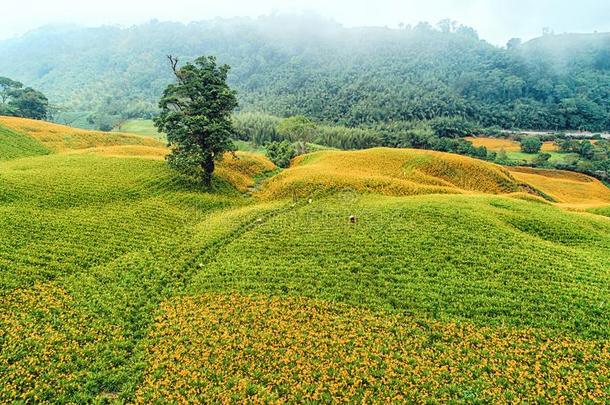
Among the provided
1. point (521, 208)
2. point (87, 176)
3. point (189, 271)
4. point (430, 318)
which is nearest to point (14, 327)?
point (189, 271)

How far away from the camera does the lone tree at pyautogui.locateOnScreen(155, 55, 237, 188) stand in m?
42.9

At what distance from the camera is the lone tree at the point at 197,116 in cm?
4288

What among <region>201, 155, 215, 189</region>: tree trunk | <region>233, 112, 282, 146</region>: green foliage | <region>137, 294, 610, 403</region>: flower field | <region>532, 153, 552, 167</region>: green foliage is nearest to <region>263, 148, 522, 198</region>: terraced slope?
<region>201, 155, 215, 189</region>: tree trunk

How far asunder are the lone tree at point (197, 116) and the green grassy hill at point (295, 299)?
27.1 ft

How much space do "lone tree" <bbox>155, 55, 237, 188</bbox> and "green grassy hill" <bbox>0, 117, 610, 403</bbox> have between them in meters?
8.27

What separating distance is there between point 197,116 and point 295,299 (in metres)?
29.1

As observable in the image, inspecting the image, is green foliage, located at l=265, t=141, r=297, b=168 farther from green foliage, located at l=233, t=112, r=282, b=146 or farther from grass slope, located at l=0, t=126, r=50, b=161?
green foliage, located at l=233, t=112, r=282, b=146

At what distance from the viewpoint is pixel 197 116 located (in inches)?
1654

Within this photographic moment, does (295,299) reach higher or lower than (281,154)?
higher

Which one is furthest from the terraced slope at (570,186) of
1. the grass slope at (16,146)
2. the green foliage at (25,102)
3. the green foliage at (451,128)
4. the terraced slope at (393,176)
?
the green foliage at (25,102)

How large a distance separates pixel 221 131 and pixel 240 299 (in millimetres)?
27858

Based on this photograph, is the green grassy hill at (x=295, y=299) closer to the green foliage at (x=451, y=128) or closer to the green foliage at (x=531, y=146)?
the green foliage at (x=531, y=146)

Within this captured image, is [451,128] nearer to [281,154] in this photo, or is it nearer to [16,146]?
[281,154]

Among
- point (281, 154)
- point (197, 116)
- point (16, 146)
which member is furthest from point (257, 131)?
point (197, 116)
